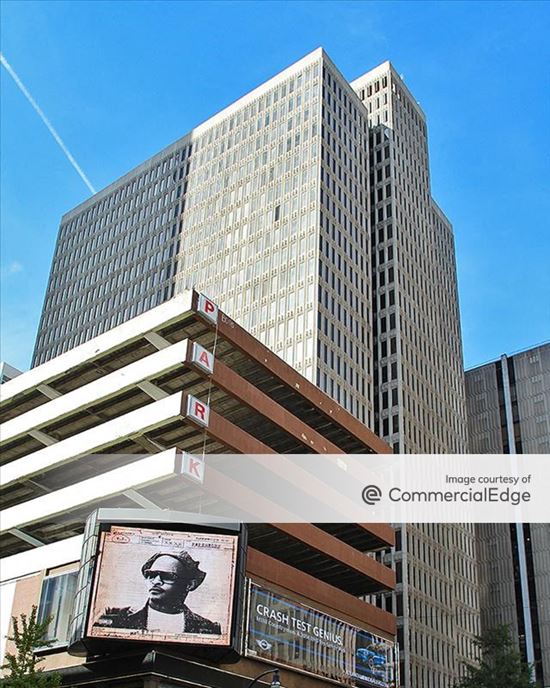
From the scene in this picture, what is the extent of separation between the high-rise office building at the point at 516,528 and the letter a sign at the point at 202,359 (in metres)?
71.4

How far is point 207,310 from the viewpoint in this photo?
165 ft

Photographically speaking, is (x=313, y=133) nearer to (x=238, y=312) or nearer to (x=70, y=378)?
(x=238, y=312)

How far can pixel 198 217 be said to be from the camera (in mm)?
111000

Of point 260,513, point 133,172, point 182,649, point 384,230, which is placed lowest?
point 182,649

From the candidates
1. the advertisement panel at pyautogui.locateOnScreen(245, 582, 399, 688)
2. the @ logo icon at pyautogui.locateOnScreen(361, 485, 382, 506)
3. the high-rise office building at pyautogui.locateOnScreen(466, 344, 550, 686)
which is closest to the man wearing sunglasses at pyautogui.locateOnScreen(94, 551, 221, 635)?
the advertisement panel at pyautogui.locateOnScreen(245, 582, 399, 688)

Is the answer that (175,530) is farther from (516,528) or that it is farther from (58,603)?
(516,528)

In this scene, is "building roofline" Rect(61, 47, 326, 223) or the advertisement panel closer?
the advertisement panel

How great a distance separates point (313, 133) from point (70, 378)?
54968 millimetres

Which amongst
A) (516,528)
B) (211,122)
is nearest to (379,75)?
(211,122)

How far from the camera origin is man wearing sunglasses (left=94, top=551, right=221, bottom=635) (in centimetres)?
3919

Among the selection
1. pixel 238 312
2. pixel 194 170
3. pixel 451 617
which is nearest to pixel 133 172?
pixel 194 170

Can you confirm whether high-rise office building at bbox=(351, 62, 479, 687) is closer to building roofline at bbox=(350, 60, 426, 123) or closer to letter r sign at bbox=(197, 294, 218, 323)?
building roofline at bbox=(350, 60, 426, 123)

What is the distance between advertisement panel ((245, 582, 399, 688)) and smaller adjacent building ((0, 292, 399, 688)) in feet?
0.36

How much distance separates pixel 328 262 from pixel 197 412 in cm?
5010
